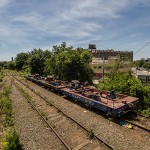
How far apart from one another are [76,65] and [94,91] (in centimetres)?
1085

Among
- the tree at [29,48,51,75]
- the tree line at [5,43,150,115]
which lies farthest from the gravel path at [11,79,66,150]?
the tree at [29,48,51,75]

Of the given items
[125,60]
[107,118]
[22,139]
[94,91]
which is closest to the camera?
[22,139]

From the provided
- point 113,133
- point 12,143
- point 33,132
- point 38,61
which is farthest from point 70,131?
point 38,61

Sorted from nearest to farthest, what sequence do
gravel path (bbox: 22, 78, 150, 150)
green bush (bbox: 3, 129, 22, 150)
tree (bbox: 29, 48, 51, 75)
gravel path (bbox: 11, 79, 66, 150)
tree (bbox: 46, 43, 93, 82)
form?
green bush (bbox: 3, 129, 22, 150) < gravel path (bbox: 22, 78, 150, 150) < gravel path (bbox: 11, 79, 66, 150) < tree (bbox: 46, 43, 93, 82) < tree (bbox: 29, 48, 51, 75)

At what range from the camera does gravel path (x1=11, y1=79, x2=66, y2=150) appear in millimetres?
8289

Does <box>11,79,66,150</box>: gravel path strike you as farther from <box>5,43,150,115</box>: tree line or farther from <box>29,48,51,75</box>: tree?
<box>29,48,51,75</box>: tree

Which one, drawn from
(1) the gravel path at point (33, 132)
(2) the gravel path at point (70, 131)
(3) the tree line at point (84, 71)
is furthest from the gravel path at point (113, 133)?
(3) the tree line at point (84, 71)

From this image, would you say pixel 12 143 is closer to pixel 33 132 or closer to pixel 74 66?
pixel 33 132

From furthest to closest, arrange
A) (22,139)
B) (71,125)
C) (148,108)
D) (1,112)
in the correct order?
(1,112) → (148,108) → (71,125) → (22,139)

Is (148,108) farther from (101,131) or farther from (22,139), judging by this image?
(22,139)

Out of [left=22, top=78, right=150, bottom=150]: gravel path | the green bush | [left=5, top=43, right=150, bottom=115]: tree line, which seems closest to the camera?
the green bush

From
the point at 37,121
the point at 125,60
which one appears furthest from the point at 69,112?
the point at 125,60

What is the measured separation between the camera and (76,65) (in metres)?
26.9

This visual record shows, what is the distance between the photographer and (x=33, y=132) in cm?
984
